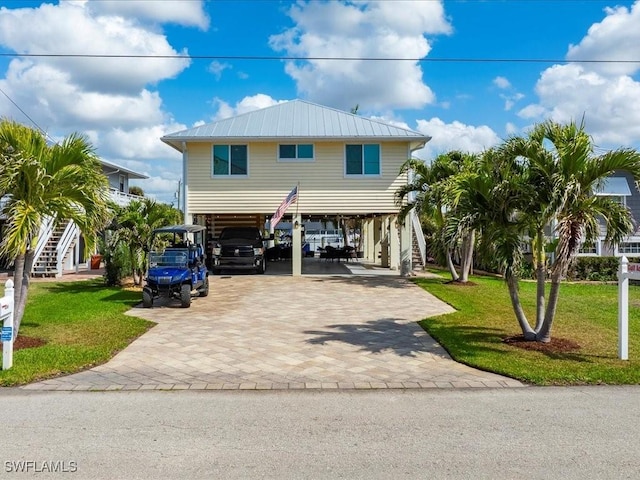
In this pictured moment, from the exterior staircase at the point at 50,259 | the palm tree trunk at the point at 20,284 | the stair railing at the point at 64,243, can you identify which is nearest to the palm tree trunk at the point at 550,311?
the palm tree trunk at the point at 20,284

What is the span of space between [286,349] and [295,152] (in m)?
13.0

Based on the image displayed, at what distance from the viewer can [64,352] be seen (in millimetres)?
7777

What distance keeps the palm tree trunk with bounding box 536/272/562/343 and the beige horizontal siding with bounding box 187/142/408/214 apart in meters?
12.2

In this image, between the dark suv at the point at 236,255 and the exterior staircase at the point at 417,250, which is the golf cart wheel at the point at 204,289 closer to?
the dark suv at the point at 236,255

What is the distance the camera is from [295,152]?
20.2m

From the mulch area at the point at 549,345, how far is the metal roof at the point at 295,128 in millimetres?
11976

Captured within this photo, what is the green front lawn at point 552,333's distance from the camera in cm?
677

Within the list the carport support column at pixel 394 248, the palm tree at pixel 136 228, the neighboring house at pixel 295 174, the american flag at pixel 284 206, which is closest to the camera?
the palm tree at pixel 136 228

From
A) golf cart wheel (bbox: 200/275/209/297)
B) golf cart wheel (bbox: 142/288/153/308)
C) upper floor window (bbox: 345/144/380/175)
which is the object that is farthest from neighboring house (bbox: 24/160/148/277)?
upper floor window (bbox: 345/144/380/175)

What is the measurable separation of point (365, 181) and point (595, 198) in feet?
42.3

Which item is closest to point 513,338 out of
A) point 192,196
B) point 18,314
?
point 18,314

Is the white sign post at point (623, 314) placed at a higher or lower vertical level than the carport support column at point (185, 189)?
lower

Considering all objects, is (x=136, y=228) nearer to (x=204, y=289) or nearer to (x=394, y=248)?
(x=204, y=289)

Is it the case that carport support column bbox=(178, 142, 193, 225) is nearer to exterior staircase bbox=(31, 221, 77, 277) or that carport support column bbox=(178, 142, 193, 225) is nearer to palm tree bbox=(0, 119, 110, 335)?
exterior staircase bbox=(31, 221, 77, 277)
